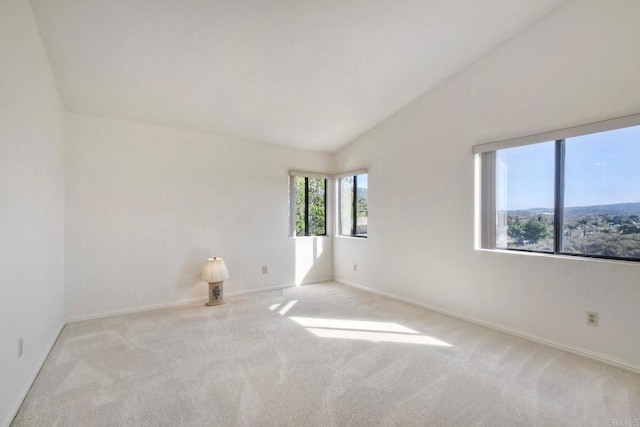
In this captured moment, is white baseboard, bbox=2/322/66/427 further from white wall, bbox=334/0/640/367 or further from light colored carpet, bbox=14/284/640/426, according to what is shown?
white wall, bbox=334/0/640/367

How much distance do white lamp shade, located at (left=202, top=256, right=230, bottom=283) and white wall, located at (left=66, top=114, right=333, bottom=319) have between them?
10.3 inches

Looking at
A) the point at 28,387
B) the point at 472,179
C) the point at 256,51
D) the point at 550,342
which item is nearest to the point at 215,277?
the point at 28,387

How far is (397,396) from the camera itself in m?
1.96

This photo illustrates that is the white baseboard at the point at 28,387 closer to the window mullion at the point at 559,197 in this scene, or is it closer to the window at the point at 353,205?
the window at the point at 353,205

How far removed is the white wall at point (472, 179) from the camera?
2.40m

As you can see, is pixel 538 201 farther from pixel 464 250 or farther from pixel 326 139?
pixel 326 139

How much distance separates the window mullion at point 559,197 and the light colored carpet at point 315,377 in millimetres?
1013

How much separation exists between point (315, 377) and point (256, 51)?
2.80m

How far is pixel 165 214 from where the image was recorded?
383 cm

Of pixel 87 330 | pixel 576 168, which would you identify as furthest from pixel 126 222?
pixel 576 168

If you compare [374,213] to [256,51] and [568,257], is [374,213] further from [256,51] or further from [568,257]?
[256,51]

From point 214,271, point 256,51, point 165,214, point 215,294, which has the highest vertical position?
point 256,51

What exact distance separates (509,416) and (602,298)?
4.85ft

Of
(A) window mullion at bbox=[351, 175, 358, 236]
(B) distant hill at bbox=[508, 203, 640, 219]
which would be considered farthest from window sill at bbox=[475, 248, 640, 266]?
(A) window mullion at bbox=[351, 175, 358, 236]
